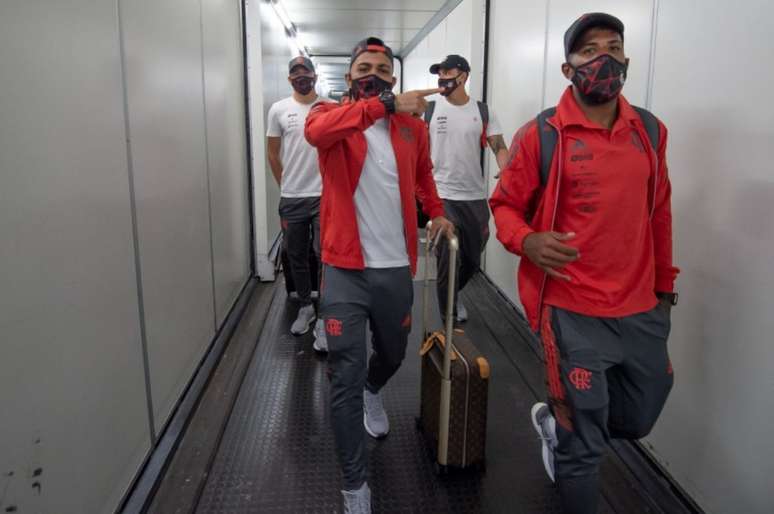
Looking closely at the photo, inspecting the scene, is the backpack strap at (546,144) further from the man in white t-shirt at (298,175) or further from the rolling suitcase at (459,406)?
the man in white t-shirt at (298,175)

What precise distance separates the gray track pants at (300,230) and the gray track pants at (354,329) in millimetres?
1513

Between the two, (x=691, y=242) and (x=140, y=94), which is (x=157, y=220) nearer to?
(x=140, y=94)

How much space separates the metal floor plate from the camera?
7.01 ft

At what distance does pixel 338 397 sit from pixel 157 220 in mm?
1093

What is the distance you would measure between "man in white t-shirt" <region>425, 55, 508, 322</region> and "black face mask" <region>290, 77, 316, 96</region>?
800 mm

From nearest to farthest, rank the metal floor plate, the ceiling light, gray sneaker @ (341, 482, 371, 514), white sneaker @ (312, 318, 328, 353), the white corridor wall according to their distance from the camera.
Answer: the white corridor wall, gray sneaker @ (341, 482, 371, 514), the metal floor plate, white sneaker @ (312, 318, 328, 353), the ceiling light

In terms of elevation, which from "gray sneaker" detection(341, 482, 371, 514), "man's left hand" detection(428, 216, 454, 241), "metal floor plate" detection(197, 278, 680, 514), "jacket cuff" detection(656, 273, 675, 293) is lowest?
"metal floor plate" detection(197, 278, 680, 514)

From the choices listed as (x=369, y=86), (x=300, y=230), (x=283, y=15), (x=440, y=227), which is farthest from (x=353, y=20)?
(x=440, y=227)

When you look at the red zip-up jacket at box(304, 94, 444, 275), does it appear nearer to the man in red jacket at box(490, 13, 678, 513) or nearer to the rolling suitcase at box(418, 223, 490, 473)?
the rolling suitcase at box(418, 223, 490, 473)

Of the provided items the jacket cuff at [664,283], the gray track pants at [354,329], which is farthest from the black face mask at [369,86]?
the jacket cuff at [664,283]

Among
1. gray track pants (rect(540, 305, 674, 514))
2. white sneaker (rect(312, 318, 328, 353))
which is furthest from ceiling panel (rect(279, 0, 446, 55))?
gray track pants (rect(540, 305, 674, 514))

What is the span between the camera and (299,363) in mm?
3389

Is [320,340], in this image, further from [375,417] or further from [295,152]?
[295,152]

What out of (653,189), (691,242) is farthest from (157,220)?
(691,242)
